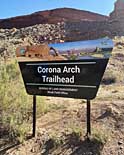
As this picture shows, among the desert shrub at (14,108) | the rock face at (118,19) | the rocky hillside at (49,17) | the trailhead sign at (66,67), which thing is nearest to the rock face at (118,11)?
the rock face at (118,19)

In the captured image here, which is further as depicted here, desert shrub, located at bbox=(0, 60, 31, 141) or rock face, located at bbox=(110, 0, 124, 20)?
rock face, located at bbox=(110, 0, 124, 20)

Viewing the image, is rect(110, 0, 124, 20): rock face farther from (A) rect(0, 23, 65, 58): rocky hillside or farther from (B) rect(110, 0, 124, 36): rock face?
(A) rect(0, 23, 65, 58): rocky hillside

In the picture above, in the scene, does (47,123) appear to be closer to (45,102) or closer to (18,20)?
(45,102)

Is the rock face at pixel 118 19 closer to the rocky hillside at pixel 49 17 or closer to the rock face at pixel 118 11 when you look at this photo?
the rock face at pixel 118 11

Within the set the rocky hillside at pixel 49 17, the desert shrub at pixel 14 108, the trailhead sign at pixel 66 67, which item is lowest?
the rocky hillside at pixel 49 17

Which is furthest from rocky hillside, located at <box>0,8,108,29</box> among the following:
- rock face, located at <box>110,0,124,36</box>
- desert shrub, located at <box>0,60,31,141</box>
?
desert shrub, located at <box>0,60,31,141</box>

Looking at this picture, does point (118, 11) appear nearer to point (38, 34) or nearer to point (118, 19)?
point (118, 19)

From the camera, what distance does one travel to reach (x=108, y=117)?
302 inches

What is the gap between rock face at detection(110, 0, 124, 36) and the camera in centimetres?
3111

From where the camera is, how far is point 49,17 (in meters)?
42.0

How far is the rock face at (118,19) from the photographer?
31109 millimetres

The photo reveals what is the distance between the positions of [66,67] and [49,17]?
3545cm

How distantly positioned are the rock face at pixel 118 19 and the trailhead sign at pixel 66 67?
2327 centimetres

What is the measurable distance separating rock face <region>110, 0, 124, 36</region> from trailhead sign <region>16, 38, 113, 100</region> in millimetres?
23274
